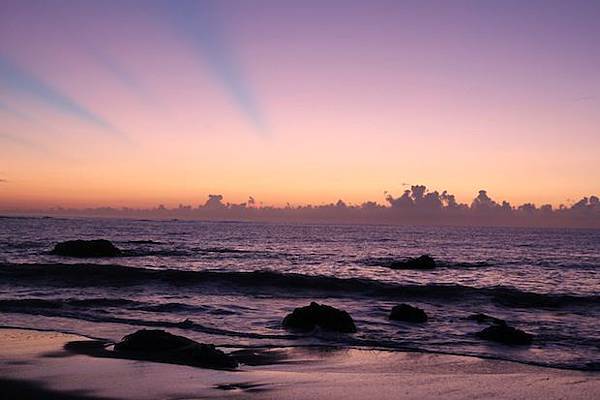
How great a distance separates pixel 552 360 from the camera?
13758mm

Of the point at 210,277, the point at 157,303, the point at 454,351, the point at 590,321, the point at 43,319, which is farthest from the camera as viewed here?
the point at 210,277

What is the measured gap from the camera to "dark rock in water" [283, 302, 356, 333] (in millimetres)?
17359

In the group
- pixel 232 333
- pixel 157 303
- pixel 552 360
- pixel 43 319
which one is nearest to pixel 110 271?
pixel 157 303

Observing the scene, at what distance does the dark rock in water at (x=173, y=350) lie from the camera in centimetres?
1199

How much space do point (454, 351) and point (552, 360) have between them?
249 centimetres

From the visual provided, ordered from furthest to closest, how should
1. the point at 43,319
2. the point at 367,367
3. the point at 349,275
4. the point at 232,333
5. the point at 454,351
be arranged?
the point at 349,275 < the point at 43,319 < the point at 232,333 < the point at 454,351 < the point at 367,367

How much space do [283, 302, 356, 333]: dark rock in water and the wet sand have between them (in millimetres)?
3307

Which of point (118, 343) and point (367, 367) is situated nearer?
point (367, 367)

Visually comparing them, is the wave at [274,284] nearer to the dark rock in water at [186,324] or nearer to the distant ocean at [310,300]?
the distant ocean at [310,300]

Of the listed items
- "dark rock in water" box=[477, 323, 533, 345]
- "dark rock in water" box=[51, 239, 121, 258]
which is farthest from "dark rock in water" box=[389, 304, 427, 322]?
"dark rock in water" box=[51, 239, 121, 258]

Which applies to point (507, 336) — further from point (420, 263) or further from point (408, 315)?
point (420, 263)

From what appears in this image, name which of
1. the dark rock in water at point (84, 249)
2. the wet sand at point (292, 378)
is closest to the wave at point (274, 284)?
the dark rock in water at point (84, 249)

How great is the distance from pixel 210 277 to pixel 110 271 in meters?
7.57

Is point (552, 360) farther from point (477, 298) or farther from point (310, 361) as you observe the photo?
point (477, 298)
